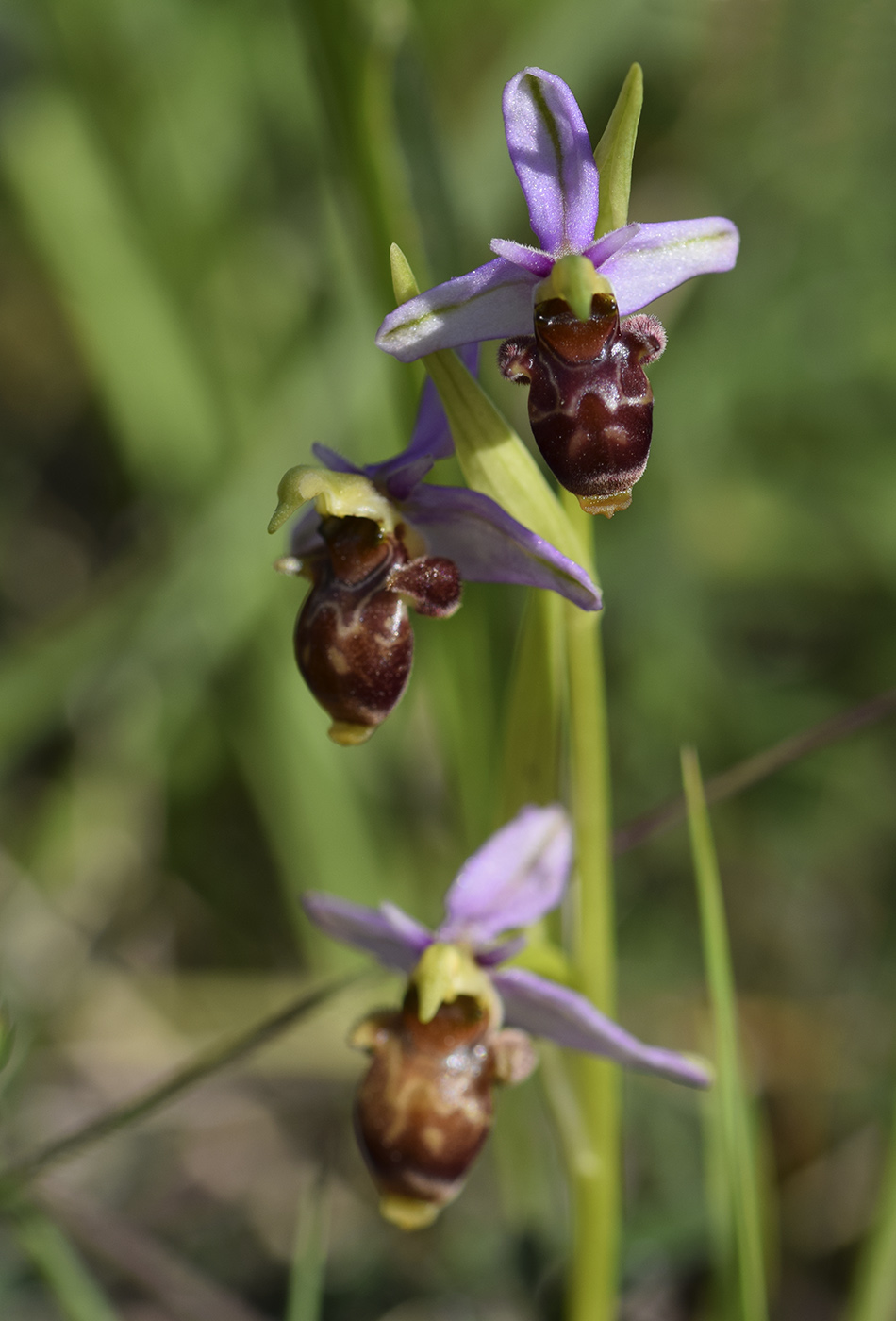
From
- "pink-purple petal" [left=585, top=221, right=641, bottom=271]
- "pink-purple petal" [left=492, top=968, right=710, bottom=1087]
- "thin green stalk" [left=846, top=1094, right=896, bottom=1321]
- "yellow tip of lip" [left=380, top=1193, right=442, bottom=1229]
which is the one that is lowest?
"thin green stalk" [left=846, top=1094, right=896, bottom=1321]

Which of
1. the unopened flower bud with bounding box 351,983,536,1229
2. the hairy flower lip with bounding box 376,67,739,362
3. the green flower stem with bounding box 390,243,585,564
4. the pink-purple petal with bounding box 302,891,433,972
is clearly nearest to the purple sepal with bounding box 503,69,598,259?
the hairy flower lip with bounding box 376,67,739,362

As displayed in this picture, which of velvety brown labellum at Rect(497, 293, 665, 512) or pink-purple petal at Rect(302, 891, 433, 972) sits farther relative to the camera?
pink-purple petal at Rect(302, 891, 433, 972)

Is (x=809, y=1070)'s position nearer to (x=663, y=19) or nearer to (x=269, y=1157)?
(x=269, y=1157)

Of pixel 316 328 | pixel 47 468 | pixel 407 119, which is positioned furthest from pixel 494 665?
pixel 47 468

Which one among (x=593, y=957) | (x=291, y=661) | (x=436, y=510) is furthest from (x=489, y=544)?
(x=291, y=661)

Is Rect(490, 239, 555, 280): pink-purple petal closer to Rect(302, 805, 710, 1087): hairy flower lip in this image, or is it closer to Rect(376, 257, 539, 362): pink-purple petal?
Rect(376, 257, 539, 362): pink-purple petal

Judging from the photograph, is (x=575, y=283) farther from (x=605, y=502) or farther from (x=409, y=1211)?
(x=409, y=1211)

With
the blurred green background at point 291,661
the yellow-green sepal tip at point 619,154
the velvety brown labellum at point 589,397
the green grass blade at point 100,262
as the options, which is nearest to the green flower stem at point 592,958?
the velvety brown labellum at point 589,397
